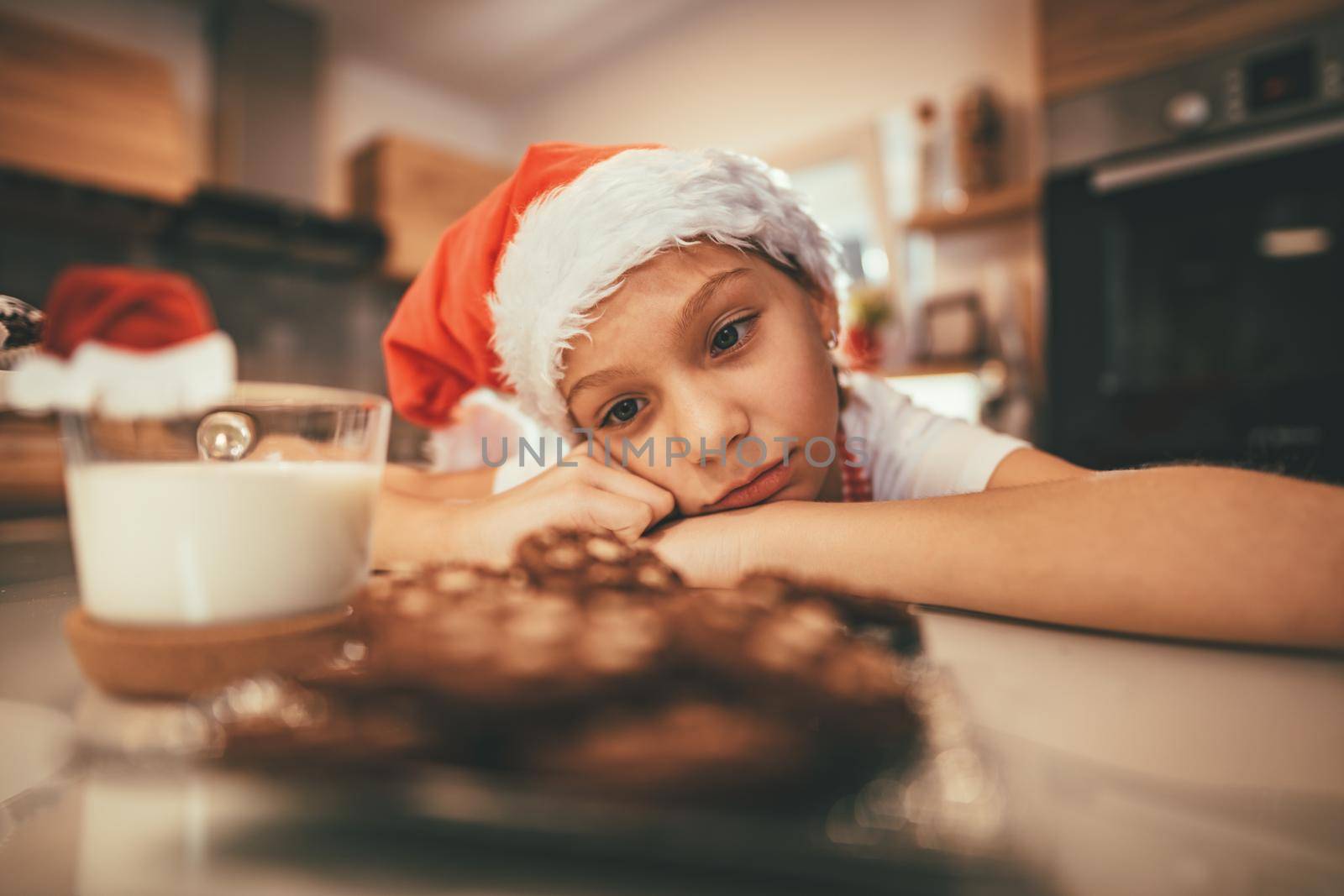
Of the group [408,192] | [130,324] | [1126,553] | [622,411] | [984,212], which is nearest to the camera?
[1126,553]

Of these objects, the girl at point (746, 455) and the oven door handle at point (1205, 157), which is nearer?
the girl at point (746, 455)

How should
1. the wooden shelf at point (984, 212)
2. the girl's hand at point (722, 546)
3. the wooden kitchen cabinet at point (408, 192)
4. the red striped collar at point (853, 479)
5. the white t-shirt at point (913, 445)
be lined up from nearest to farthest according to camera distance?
1. the girl's hand at point (722, 546)
2. the white t-shirt at point (913, 445)
3. the red striped collar at point (853, 479)
4. the wooden shelf at point (984, 212)
5. the wooden kitchen cabinet at point (408, 192)

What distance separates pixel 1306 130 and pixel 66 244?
3455 millimetres

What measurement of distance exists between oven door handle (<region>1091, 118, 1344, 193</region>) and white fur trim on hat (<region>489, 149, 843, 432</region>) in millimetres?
1327

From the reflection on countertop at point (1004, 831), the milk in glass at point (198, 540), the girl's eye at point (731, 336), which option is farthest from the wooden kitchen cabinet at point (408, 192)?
the reflection on countertop at point (1004, 831)

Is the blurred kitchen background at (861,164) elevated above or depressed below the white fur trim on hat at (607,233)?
above

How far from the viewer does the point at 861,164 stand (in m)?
2.46

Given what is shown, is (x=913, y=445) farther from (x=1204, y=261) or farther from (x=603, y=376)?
(x=1204, y=261)

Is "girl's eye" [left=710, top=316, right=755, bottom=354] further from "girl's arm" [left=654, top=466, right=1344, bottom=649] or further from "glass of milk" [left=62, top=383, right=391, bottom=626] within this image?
"glass of milk" [left=62, top=383, right=391, bottom=626]

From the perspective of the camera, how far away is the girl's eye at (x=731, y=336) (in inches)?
25.9

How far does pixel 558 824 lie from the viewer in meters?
0.16

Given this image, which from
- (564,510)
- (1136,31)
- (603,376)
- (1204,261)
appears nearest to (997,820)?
(564,510)

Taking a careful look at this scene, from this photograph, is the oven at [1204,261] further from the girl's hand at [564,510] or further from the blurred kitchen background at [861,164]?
the girl's hand at [564,510]

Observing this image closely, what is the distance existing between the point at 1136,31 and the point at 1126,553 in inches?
72.4
